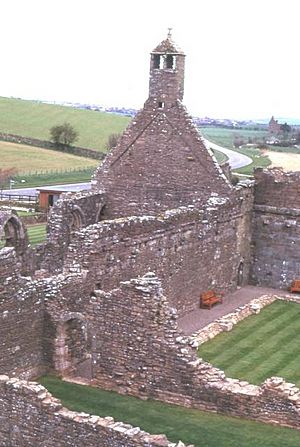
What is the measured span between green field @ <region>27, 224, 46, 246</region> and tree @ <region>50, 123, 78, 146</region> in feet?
215

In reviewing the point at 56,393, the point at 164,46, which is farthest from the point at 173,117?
the point at 56,393

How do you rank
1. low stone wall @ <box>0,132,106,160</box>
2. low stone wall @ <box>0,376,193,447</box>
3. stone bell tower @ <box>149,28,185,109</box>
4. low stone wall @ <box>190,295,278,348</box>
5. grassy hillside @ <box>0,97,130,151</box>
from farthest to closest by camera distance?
grassy hillside @ <box>0,97,130,151</box>, low stone wall @ <box>0,132,106,160</box>, stone bell tower @ <box>149,28,185,109</box>, low stone wall @ <box>190,295,278,348</box>, low stone wall @ <box>0,376,193,447</box>

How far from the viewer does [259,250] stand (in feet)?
112

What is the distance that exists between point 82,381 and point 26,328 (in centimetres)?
208

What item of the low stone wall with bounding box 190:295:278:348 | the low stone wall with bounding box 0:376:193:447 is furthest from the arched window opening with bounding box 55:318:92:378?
the low stone wall with bounding box 0:376:193:447

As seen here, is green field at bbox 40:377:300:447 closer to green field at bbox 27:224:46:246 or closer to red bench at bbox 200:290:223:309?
red bench at bbox 200:290:223:309

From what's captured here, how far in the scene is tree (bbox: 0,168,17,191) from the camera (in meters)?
85.9

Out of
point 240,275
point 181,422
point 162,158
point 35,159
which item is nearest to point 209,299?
point 240,275

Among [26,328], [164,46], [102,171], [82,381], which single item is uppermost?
[164,46]

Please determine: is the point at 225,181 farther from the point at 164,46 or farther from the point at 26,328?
the point at 26,328

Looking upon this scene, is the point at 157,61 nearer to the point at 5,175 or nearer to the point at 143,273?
the point at 143,273

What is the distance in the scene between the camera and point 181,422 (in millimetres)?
17641

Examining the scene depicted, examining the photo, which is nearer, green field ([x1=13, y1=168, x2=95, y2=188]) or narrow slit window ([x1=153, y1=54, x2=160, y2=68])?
narrow slit window ([x1=153, y1=54, x2=160, y2=68])

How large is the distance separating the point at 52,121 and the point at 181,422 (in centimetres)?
12344
